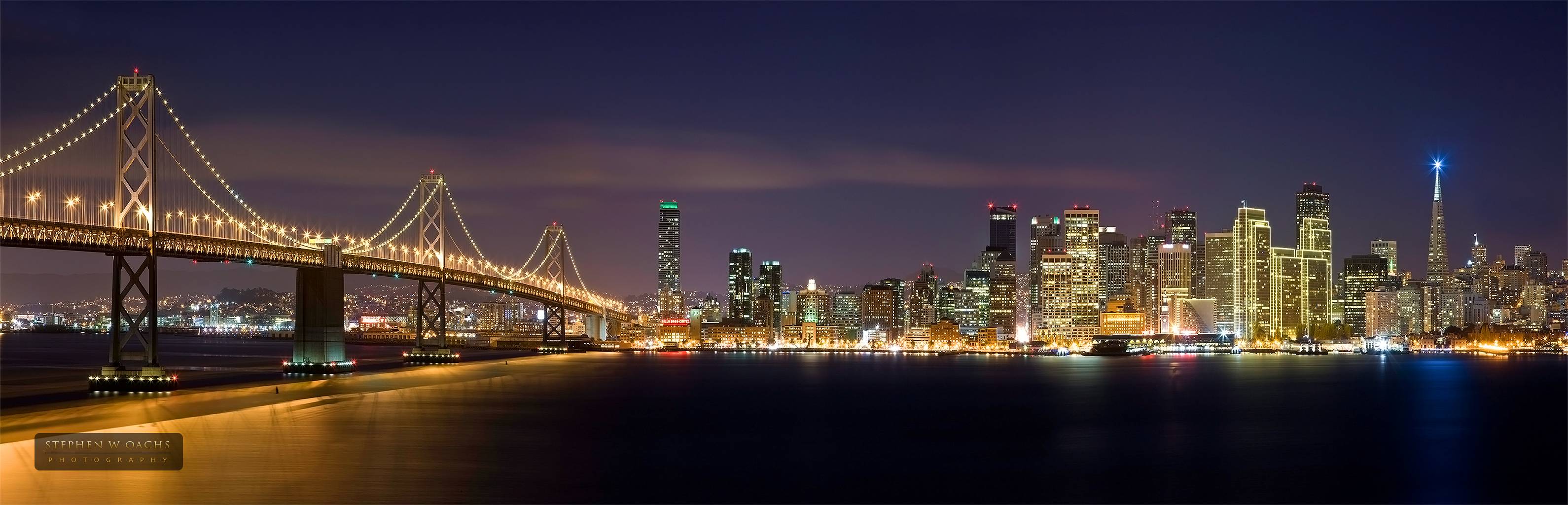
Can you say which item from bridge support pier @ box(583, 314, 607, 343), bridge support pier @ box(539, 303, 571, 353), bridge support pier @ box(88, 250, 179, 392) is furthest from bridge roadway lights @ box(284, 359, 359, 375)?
bridge support pier @ box(583, 314, 607, 343)

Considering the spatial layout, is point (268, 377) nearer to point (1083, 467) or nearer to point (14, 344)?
point (1083, 467)

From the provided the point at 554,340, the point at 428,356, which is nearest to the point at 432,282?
the point at 428,356

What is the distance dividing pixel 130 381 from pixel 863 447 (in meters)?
29.6

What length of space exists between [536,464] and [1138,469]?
17361 millimetres

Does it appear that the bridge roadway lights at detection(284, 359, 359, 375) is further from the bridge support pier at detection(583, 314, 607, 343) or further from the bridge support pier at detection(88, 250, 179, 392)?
the bridge support pier at detection(583, 314, 607, 343)

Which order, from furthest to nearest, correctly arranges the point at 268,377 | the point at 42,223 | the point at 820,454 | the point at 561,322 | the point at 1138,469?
1. the point at 561,322
2. the point at 268,377
3. the point at 42,223
4. the point at 820,454
5. the point at 1138,469

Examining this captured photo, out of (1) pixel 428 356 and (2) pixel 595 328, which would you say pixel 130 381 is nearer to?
(1) pixel 428 356

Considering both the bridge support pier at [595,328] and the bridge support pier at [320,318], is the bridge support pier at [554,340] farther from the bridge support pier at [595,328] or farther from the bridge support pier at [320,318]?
the bridge support pier at [320,318]

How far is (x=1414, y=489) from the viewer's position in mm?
36188

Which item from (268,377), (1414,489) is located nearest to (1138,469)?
(1414,489)

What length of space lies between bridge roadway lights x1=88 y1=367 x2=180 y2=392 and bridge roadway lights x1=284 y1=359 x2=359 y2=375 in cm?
2071

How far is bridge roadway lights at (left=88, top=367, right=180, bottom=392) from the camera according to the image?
5181 cm

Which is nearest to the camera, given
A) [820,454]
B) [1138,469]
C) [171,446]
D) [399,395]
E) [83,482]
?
[83,482]

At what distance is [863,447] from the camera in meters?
43.9
